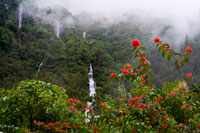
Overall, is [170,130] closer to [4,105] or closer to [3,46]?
[4,105]

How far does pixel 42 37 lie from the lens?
106 ft

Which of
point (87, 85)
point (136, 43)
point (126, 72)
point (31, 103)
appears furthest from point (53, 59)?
point (136, 43)

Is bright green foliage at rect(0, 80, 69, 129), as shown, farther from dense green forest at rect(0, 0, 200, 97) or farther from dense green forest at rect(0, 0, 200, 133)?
dense green forest at rect(0, 0, 200, 97)

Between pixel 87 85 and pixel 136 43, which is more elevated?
pixel 87 85

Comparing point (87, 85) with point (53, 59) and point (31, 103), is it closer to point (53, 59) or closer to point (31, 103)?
point (53, 59)

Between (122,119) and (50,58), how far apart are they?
2619 cm

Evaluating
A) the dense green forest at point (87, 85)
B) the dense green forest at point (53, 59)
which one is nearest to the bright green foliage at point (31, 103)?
the dense green forest at point (87, 85)

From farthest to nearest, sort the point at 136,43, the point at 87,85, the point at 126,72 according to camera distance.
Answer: the point at 87,85
the point at 126,72
the point at 136,43

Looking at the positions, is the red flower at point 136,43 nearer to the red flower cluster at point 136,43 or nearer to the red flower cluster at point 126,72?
the red flower cluster at point 136,43

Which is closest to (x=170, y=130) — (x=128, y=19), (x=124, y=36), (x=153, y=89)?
(x=153, y=89)

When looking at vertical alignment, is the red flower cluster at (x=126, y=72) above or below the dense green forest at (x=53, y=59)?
below

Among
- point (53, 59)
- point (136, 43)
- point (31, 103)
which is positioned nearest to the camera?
point (136, 43)

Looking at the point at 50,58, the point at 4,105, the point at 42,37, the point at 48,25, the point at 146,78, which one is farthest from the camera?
the point at 48,25

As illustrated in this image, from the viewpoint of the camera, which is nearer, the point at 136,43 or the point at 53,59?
the point at 136,43
